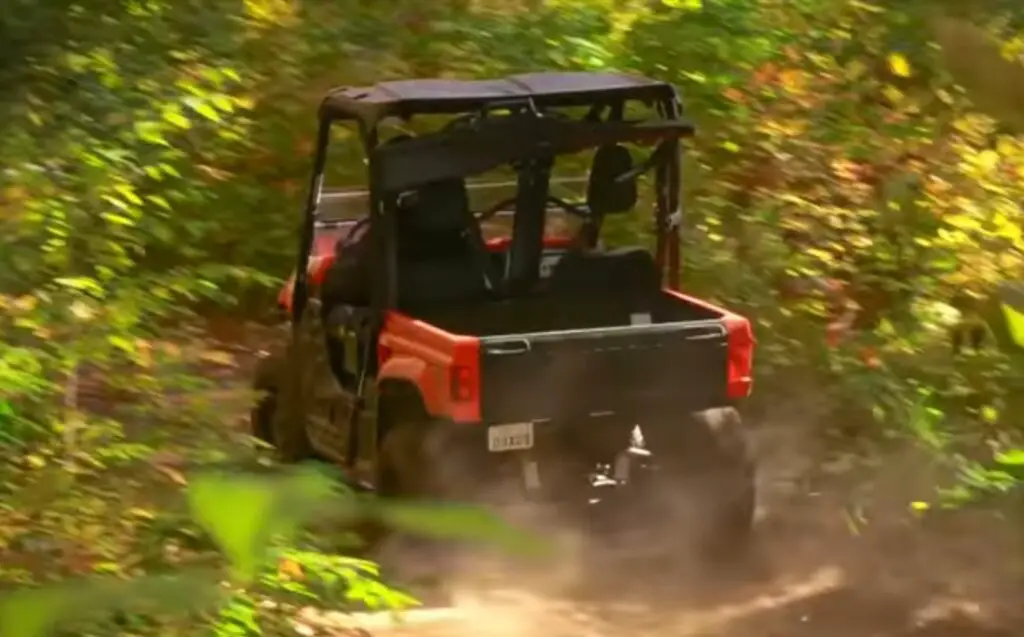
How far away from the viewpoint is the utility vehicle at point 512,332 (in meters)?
3.99

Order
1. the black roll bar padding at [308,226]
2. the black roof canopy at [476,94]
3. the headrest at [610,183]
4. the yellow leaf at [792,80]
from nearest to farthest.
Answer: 1. the black roof canopy at [476,94]
2. the black roll bar padding at [308,226]
3. the headrest at [610,183]
4. the yellow leaf at [792,80]

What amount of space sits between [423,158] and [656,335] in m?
0.83

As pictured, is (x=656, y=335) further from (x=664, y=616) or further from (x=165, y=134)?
(x=165, y=134)

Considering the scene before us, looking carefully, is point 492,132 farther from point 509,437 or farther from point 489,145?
point 509,437

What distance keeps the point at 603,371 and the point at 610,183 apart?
3.03ft

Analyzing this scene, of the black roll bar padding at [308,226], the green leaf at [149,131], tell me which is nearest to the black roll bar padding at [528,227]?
Answer: the black roll bar padding at [308,226]

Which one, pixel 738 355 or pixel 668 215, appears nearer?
pixel 738 355

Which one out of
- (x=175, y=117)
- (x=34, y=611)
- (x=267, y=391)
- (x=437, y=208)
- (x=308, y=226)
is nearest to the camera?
(x=34, y=611)

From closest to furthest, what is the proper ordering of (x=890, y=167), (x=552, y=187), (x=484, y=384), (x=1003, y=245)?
(x=484, y=384), (x=1003, y=245), (x=552, y=187), (x=890, y=167)

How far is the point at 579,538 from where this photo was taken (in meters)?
4.17

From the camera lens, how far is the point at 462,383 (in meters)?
3.89

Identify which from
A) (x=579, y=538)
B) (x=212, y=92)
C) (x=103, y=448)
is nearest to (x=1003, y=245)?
(x=579, y=538)

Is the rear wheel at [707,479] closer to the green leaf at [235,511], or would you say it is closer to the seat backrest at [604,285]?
the seat backrest at [604,285]

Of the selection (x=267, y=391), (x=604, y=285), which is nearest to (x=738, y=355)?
(x=604, y=285)
